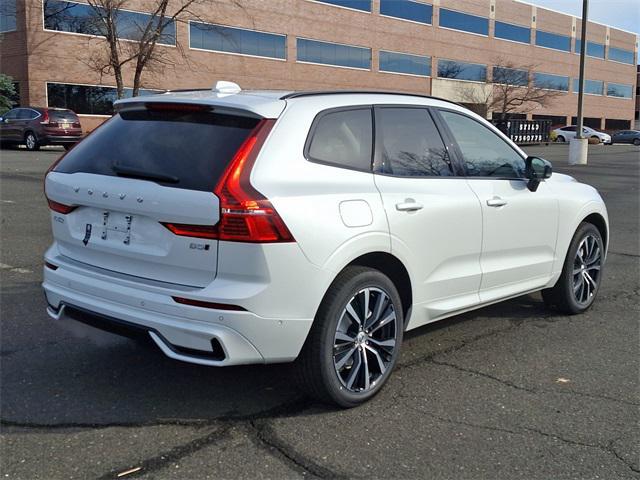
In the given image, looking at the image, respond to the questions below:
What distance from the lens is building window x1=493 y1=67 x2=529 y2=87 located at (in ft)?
197

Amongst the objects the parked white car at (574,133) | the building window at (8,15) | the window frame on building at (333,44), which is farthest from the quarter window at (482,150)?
the parked white car at (574,133)

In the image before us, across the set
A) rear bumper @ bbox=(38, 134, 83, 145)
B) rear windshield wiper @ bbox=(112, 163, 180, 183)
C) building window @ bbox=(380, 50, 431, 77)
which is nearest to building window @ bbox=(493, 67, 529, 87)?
building window @ bbox=(380, 50, 431, 77)

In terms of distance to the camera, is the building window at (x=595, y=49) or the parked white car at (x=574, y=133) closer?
the parked white car at (x=574, y=133)

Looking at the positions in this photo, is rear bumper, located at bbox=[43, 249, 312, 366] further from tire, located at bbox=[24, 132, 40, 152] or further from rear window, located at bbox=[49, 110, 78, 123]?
tire, located at bbox=[24, 132, 40, 152]

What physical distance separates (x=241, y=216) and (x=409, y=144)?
1.54 metres

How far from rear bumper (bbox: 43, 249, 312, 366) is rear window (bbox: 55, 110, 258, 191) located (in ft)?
1.89

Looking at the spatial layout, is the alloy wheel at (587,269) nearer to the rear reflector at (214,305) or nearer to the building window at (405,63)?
the rear reflector at (214,305)

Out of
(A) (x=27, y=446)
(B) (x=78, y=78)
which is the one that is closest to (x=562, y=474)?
(A) (x=27, y=446)

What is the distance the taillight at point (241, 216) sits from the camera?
10.6 ft

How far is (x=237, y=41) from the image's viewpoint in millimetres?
43250

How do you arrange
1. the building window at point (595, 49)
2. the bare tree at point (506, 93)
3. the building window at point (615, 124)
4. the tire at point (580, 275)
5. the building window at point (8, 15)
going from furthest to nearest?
the building window at point (615, 124) < the building window at point (595, 49) < the bare tree at point (506, 93) < the building window at point (8, 15) < the tire at point (580, 275)

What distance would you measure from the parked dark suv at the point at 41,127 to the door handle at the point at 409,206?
23849 mm

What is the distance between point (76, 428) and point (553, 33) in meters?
73.8

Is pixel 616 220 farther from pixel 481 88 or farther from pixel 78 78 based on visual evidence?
pixel 481 88
